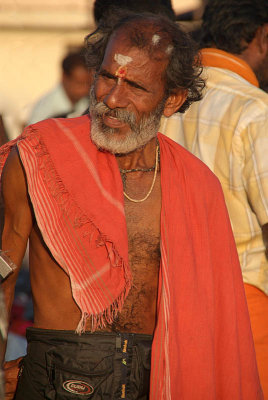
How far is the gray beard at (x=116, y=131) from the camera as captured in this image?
2.99 m

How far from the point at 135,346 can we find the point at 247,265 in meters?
0.92

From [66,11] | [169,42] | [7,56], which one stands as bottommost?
[169,42]

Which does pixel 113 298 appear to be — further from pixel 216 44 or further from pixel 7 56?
pixel 7 56

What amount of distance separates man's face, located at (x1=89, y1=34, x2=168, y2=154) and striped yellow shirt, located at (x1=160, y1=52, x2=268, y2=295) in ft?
1.59

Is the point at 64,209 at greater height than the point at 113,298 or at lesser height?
greater

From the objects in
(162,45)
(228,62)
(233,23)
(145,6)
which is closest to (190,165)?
(162,45)

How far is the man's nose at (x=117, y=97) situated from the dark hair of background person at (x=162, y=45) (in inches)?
9.9

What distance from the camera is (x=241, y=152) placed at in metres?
3.55

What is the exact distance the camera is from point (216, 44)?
4.17 m

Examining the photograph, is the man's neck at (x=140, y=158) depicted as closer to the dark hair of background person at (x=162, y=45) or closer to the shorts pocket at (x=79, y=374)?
the dark hair of background person at (x=162, y=45)

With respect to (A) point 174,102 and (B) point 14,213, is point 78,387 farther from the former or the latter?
(A) point 174,102

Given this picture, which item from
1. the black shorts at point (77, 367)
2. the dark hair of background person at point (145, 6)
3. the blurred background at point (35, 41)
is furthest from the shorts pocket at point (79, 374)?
the blurred background at point (35, 41)

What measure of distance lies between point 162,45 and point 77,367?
5.05 ft

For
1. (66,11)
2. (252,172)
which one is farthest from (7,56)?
(252,172)
